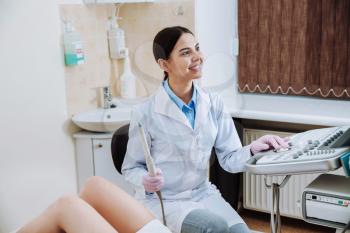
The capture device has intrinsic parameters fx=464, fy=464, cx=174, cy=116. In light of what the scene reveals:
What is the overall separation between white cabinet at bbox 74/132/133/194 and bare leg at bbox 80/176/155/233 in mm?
939

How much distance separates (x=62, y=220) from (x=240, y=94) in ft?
4.82

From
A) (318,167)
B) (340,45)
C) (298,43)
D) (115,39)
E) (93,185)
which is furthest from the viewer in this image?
(115,39)

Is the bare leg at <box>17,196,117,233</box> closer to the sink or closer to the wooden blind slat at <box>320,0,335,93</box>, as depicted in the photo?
the sink

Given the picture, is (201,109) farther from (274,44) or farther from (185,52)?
(274,44)

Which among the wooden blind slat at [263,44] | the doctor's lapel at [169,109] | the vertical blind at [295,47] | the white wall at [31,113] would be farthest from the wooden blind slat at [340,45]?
the white wall at [31,113]

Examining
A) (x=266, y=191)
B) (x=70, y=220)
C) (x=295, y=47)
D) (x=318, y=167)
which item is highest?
(x=295, y=47)

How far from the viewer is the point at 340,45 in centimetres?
226

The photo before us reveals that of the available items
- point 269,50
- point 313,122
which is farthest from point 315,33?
point 313,122

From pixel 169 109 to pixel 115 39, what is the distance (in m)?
1.32

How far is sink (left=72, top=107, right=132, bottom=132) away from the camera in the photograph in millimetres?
2461

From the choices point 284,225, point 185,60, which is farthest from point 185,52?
point 284,225

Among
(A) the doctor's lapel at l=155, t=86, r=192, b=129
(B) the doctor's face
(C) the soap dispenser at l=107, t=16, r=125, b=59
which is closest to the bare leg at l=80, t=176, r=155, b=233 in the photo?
(A) the doctor's lapel at l=155, t=86, r=192, b=129

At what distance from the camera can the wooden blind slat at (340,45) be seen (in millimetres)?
2223

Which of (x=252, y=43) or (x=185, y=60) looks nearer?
(x=185, y=60)
